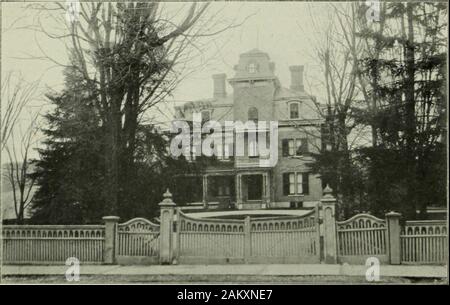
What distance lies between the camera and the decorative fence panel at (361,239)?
264 inches

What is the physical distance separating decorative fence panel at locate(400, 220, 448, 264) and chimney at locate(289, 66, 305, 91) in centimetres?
251

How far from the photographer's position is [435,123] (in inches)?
262

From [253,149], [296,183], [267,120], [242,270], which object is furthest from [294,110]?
[242,270]

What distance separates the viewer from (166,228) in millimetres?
7125

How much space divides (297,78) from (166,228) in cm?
301

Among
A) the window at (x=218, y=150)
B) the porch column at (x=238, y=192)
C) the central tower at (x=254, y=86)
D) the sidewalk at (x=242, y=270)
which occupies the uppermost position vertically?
the central tower at (x=254, y=86)

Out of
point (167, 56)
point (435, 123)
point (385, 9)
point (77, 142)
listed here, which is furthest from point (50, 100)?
point (435, 123)

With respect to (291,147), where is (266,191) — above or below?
below

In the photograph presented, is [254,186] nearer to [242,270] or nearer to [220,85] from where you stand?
[242,270]

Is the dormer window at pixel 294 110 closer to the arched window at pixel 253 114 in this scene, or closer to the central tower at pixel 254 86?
the central tower at pixel 254 86

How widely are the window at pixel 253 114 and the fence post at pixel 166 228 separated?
5.55ft

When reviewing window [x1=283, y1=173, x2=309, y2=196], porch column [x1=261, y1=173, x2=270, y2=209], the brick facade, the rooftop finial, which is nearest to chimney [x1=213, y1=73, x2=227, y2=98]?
the brick facade

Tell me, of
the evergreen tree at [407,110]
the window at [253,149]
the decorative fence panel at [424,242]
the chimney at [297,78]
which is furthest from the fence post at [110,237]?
the decorative fence panel at [424,242]

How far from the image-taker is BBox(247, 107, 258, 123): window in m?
6.91
